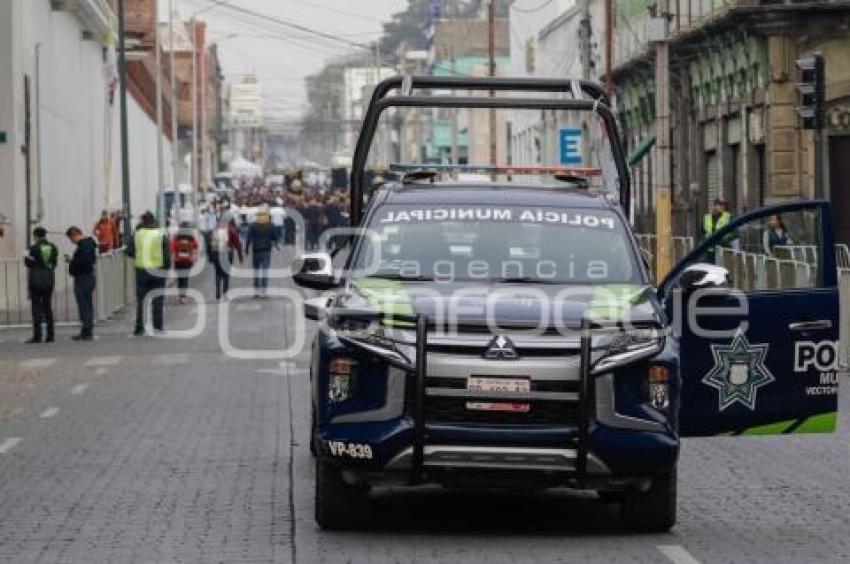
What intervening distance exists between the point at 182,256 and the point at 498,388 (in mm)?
32412

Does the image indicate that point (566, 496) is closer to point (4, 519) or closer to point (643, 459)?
point (643, 459)

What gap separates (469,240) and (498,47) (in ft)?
384

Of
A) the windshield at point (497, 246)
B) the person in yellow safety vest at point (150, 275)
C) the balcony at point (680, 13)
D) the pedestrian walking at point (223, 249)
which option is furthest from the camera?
the pedestrian walking at point (223, 249)

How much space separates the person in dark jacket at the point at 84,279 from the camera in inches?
1286

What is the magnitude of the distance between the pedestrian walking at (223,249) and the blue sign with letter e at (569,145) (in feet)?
25.2

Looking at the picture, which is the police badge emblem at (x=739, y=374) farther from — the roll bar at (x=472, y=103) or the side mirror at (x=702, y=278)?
the roll bar at (x=472, y=103)

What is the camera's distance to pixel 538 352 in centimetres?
1105

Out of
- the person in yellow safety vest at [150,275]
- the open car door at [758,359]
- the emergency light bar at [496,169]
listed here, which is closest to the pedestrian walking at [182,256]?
the person in yellow safety vest at [150,275]

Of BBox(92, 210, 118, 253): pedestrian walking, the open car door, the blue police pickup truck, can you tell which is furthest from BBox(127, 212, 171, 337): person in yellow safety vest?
the open car door

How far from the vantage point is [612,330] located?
11.2m

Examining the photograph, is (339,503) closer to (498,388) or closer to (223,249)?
(498,388)

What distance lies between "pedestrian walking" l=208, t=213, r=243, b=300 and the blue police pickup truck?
99.0 ft

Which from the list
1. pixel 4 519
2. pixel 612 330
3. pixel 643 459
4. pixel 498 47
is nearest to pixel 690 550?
pixel 643 459

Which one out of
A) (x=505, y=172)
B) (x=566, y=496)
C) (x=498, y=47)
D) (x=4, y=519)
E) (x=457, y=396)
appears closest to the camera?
(x=457, y=396)
